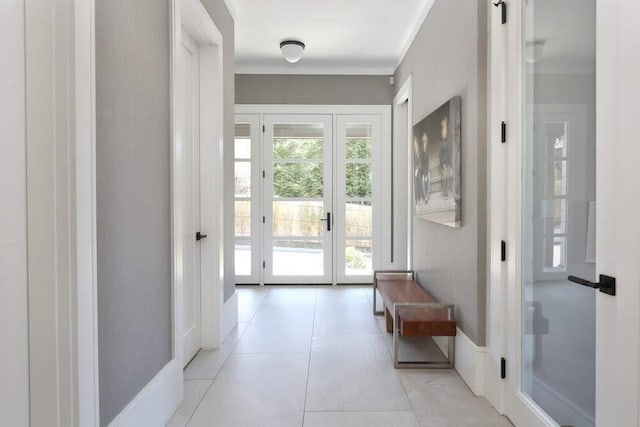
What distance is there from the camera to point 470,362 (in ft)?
7.63

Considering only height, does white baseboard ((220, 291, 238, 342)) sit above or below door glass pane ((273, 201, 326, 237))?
below

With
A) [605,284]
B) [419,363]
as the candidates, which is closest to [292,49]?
[419,363]

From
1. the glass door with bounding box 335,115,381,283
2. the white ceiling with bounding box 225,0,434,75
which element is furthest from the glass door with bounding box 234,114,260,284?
the glass door with bounding box 335,115,381,283

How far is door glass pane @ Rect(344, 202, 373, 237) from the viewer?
5.08 meters

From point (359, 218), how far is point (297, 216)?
0.81 m

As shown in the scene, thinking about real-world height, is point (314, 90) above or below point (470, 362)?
above

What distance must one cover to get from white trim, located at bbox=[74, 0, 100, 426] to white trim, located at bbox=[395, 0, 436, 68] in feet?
9.05

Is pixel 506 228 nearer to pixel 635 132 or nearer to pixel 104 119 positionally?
pixel 635 132

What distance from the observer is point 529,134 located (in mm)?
1838

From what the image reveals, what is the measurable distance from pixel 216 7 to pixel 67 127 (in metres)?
2.12

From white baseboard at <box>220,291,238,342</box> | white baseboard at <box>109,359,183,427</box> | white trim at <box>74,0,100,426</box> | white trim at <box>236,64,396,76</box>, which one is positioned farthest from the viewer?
white trim at <box>236,64,396,76</box>

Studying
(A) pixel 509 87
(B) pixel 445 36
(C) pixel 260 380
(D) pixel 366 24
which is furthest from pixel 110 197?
(D) pixel 366 24

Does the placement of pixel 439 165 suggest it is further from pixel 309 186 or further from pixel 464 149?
pixel 309 186

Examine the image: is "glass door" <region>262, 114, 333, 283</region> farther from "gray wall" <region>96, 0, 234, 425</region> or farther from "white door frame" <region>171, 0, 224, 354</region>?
"gray wall" <region>96, 0, 234, 425</region>
